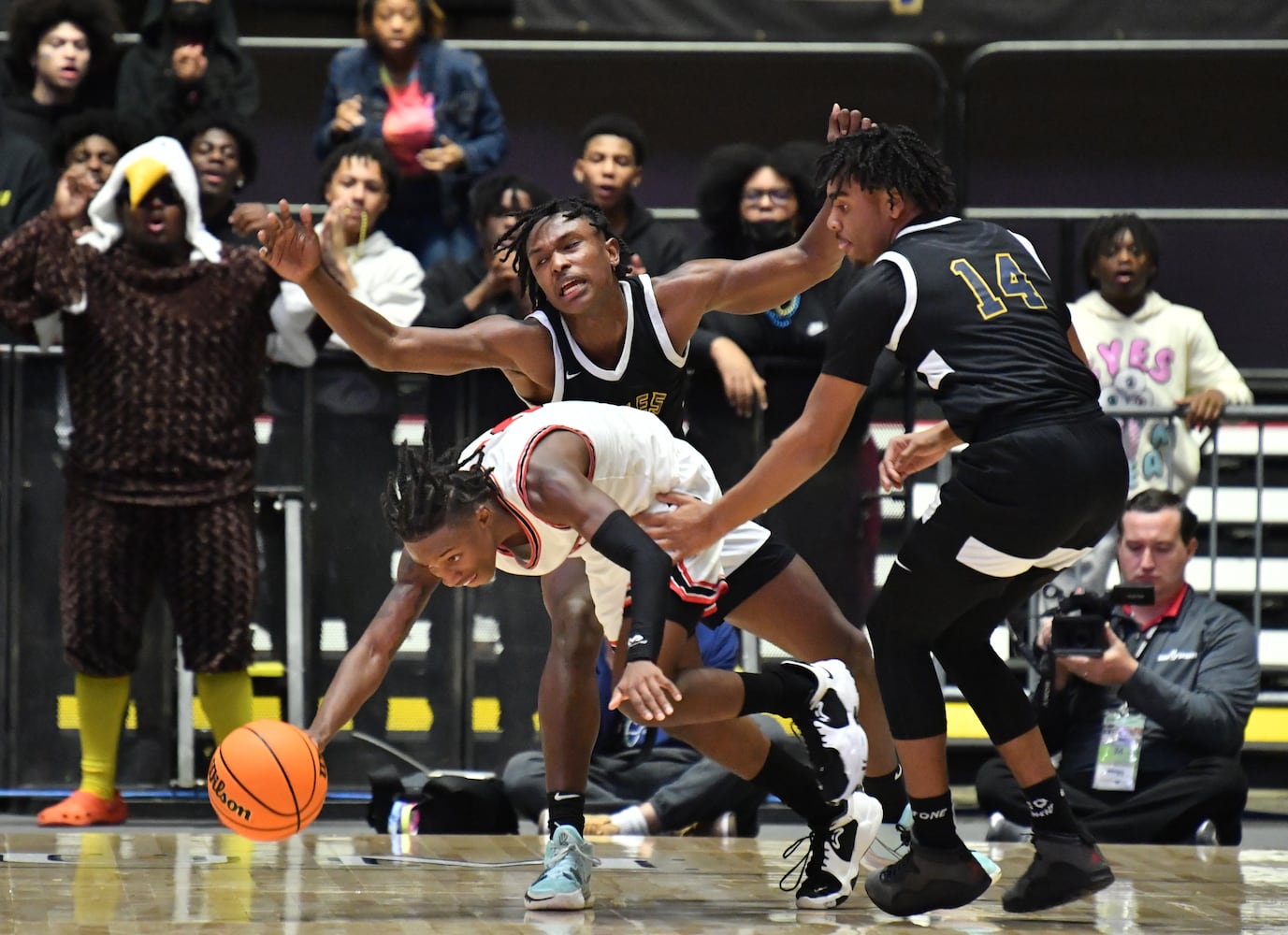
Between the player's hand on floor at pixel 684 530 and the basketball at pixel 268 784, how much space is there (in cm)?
109

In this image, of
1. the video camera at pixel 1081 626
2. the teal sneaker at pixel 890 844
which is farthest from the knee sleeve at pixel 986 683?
the video camera at pixel 1081 626

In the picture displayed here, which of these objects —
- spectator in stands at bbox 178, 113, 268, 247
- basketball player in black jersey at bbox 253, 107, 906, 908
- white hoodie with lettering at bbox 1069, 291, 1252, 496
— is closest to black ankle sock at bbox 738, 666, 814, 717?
basketball player in black jersey at bbox 253, 107, 906, 908

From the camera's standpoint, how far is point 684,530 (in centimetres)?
494

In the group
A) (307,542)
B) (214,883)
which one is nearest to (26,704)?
(307,542)

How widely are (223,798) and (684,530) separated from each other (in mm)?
1412

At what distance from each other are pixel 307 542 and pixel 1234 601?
4.09 m

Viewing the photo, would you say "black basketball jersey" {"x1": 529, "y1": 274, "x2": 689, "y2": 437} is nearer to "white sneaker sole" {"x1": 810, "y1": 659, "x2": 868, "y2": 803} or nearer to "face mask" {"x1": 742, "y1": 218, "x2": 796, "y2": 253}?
"white sneaker sole" {"x1": 810, "y1": 659, "x2": 868, "y2": 803}

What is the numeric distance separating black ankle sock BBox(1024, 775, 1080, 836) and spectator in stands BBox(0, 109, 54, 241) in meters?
5.23

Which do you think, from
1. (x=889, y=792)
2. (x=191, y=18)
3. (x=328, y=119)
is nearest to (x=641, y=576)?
(x=889, y=792)

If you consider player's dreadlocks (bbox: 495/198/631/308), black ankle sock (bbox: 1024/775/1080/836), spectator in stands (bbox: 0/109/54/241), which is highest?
spectator in stands (bbox: 0/109/54/241)

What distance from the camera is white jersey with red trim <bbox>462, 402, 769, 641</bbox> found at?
16.1 ft

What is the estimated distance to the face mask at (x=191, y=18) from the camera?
8.52 metres

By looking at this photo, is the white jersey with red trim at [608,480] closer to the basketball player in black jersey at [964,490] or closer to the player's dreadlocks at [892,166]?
the basketball player in black jersey at [964,490]

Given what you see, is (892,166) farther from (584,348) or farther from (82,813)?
(82,813)
